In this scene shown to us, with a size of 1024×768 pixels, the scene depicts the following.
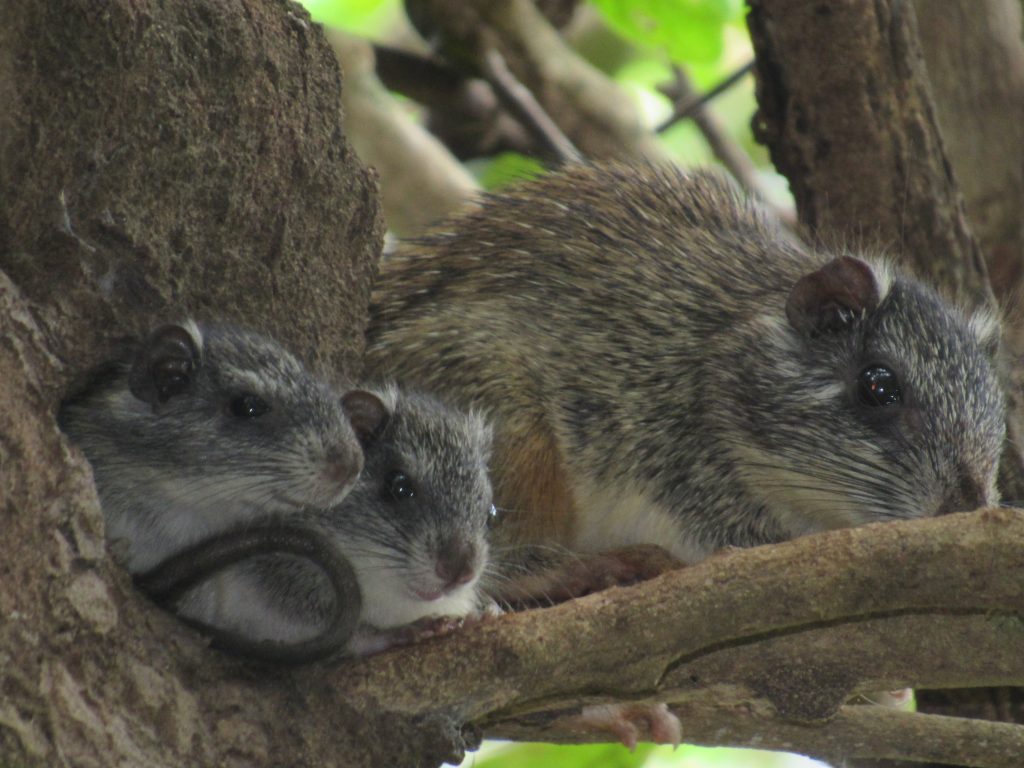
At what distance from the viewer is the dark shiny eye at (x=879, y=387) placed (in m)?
3.75

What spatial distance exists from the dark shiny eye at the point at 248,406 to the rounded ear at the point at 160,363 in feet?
0.52

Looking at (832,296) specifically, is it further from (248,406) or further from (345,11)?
(345,11)

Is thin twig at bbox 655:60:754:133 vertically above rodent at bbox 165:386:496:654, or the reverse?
thin twig at bbox 655:60:754:133

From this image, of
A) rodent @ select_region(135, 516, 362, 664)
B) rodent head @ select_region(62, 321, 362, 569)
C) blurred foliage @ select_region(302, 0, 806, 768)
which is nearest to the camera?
rodent @ select_region(135, 516, 362, 664)

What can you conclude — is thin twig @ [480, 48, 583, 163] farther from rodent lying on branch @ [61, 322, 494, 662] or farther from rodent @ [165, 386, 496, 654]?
rodent lying on branch @ [61, 322, 494, 662]

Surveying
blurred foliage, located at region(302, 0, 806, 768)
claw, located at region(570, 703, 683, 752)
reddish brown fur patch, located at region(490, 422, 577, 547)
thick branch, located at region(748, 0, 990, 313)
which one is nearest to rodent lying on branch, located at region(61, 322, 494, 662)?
reddish brown fur patch, located at region(490, 422, 577, 547)

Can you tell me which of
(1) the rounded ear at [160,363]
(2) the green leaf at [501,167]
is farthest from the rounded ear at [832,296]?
(2) the green leaf at [501,167]

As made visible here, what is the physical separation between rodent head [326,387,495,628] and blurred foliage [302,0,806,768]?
80cm

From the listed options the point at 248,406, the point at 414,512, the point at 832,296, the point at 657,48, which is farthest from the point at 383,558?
the point at 657,48

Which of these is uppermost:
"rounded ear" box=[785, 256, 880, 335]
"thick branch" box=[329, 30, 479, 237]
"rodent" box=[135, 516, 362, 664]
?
"thick branch" box=[329, 30, 479, 237]

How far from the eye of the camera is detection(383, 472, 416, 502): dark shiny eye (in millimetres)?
3449

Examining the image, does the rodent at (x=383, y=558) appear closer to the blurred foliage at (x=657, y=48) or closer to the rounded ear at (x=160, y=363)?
the rounded ear at (x=160, y=363)

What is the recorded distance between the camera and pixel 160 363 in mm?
3096

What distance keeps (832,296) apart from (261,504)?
1741mm
